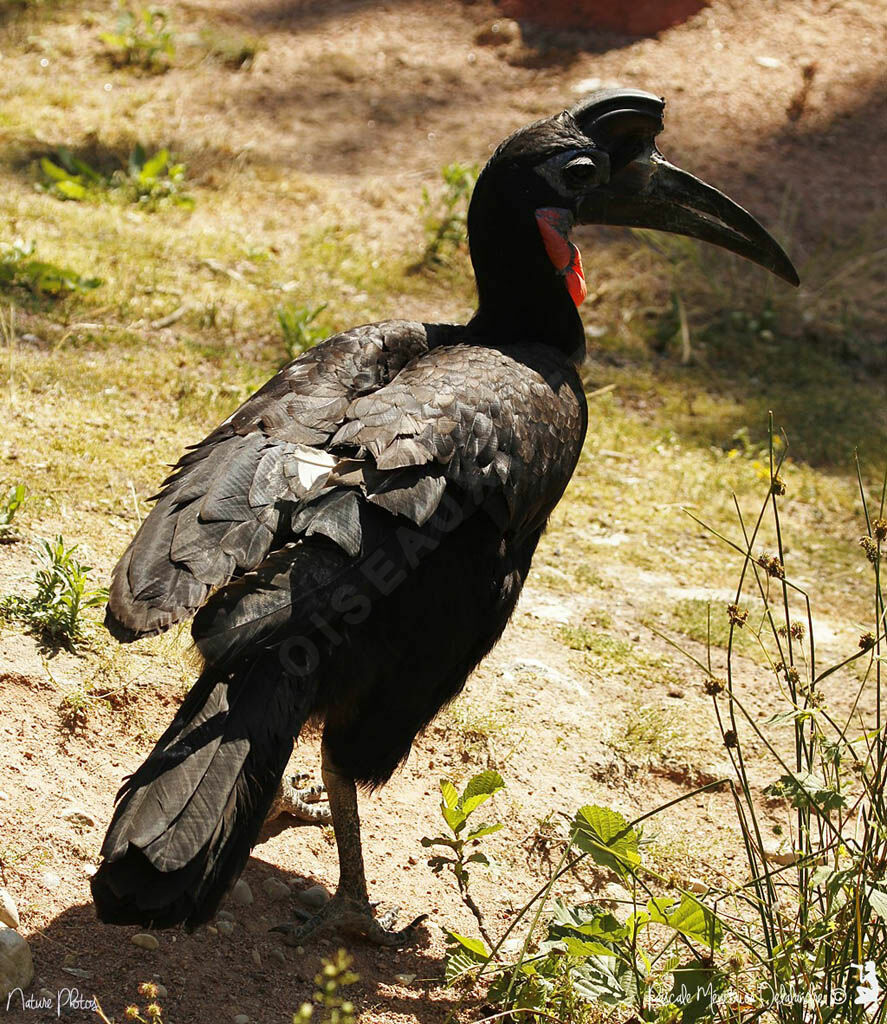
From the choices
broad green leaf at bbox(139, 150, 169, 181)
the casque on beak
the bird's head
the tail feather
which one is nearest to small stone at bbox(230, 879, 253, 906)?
the tail feather

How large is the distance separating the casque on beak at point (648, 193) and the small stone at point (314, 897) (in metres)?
2.30

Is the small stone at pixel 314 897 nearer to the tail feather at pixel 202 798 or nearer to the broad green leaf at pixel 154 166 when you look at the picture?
the tail feather at pixel 202 798

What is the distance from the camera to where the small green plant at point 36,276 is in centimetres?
592

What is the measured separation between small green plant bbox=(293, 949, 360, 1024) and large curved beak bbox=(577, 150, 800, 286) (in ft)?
8.24

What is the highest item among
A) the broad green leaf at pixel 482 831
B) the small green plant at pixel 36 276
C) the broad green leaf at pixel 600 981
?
the small green plant at pixel 36 276

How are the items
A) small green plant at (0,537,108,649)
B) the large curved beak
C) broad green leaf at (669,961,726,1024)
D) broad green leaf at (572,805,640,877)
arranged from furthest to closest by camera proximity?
the large curved beak
small green plant at (0,537,108,649)
broad green leaf at (572,805,640,877)
broad green leaf at (669,961,726,1024)

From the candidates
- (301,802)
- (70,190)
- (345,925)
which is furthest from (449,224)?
(345,925)

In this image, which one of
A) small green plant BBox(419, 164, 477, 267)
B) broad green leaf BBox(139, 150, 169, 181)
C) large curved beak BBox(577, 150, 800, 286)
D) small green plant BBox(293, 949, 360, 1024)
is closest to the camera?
small green plant BBox(293, 949, 360, 1024)

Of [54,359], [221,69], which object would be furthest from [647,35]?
[54,359]

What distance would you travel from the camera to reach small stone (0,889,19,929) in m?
2.86

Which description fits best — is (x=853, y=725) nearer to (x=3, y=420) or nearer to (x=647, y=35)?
(x=3, y=420)

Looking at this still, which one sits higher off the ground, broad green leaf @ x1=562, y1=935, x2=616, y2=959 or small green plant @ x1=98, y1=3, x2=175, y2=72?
small green plant @ x1=98, y1=3, x2=175, y2=72

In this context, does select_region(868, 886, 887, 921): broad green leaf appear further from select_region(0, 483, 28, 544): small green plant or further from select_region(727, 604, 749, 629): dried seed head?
select_region(0, 483, 28, 544): small green plant

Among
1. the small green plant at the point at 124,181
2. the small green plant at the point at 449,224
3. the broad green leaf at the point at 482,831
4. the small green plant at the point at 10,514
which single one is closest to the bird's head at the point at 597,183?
the broad green leaf at the point at 482,831
